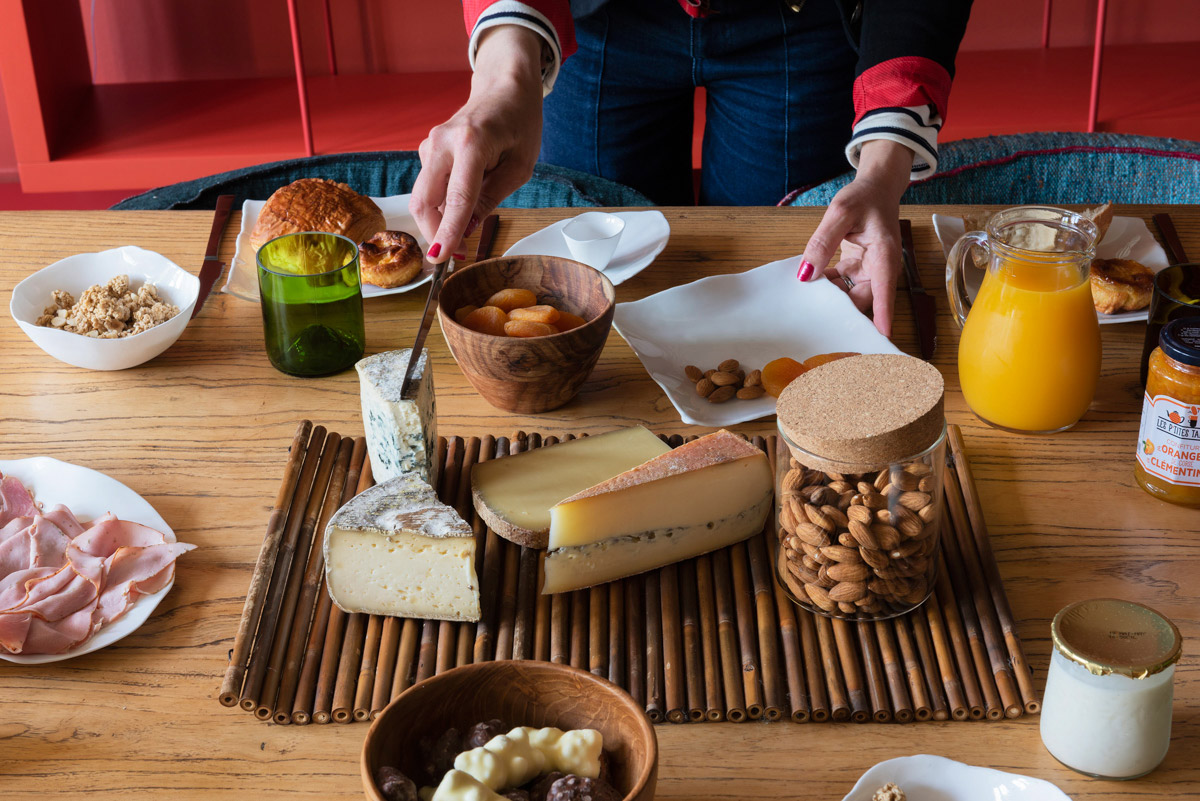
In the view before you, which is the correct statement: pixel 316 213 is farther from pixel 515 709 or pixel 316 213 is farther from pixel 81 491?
→ pixel 515 709

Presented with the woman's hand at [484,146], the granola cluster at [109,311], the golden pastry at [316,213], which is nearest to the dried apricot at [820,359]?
the woman's hand at [484,146]

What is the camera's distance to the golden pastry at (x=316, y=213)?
4.81 ft

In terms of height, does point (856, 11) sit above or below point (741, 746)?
above

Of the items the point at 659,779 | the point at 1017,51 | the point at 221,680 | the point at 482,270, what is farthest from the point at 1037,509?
the point at 1017,51

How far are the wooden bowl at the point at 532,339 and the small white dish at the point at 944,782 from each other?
0.55 metres

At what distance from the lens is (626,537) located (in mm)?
922

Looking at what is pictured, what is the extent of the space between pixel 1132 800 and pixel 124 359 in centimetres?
112

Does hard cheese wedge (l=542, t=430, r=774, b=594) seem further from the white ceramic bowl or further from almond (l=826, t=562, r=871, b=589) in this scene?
the white ceramic bowl

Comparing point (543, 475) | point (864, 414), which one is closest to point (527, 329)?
point (543, 475)

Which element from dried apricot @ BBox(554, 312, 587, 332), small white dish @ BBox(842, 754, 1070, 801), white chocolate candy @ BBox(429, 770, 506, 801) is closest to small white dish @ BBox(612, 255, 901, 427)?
dried apricot @ BBox(554, 312, 587, 332)

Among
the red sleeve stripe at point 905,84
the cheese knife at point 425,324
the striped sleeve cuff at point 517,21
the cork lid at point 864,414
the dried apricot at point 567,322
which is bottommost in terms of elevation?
the dried apricot at point 567,322

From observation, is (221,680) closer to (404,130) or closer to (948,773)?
(948,773)

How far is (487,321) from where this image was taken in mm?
1138

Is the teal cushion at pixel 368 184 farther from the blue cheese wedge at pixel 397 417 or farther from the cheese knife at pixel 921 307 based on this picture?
the blue cheese wedge at pixel 397 417
